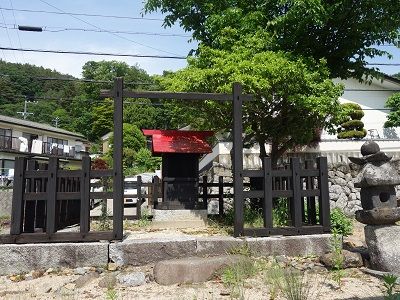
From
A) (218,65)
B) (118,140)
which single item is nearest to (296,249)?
(118,140)

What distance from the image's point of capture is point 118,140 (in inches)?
239

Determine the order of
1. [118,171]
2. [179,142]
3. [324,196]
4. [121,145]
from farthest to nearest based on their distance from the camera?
[179,142]
[324,196]
[121,145]
[118,171]

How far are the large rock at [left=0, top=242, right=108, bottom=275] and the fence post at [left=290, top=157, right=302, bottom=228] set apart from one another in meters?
3.35

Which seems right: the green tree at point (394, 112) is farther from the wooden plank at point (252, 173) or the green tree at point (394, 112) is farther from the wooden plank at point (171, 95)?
the wooden plank at point (252, 173)

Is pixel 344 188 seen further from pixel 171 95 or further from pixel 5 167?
pixel 5 167

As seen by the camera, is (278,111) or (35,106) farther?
(35,106)

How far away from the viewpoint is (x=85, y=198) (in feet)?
19.0

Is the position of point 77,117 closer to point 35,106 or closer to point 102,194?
point 35,106

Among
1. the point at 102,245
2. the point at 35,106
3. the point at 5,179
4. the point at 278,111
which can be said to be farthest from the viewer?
the point at 35,106

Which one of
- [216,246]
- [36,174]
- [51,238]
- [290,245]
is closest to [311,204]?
Answer: [290,245]

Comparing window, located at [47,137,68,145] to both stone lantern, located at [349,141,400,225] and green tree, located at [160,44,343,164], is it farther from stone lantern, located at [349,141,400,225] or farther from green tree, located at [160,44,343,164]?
stone lantern, located at [349,141,400,225]

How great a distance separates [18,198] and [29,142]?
3280cm

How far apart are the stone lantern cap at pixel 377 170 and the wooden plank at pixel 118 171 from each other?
3987 mm

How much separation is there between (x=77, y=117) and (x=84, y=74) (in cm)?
804
